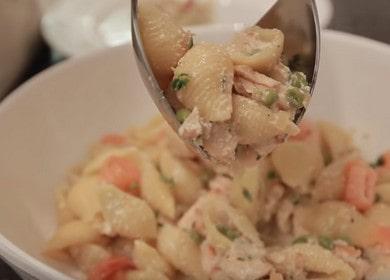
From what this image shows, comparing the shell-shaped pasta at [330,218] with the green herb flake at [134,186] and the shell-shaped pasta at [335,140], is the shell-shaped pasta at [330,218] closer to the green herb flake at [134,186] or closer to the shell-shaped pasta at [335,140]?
the shell-shaped pasta at [335,140]

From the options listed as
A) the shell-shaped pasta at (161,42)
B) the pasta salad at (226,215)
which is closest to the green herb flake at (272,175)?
the pasta salad at (226,215)

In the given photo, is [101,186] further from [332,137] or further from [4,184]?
[332,137]

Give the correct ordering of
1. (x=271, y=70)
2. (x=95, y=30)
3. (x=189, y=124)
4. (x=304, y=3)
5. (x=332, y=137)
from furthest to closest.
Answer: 1. (x=95, y=30)
2. (x=332, y=137)
3. (x=304, y=3)
4. (x=271, y=70)
5. (x=189, y=124)

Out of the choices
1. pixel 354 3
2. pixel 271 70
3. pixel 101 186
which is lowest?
pixel 354 3

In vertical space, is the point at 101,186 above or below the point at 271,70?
below

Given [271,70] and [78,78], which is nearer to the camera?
[271,70]

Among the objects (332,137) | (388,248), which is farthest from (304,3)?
(388,248)

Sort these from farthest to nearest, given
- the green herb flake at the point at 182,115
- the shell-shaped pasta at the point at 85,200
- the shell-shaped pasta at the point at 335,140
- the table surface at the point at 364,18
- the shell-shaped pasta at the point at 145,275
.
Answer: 1. the table surface at the point at 364,18
2. the shell-shaped pasta at the point at 335,140
3. the shell-shaped pasta at the point at 85,200
4. the shell-shaped pasta at the point at 145,275
5. the green herb flake at the point at 182,115
